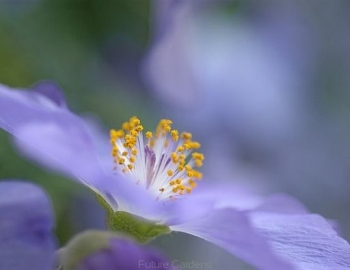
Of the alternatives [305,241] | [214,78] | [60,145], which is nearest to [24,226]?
[60,145]

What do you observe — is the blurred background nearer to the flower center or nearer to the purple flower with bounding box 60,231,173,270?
the flower center

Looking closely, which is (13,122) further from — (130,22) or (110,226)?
(130,22)

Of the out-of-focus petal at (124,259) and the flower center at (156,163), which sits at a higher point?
the flower center at (156,163)

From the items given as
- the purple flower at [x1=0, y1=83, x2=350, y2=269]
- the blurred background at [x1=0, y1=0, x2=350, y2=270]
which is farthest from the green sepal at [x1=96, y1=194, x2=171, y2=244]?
the blurred background at [x1=0, y1=0, x2=350, y2=270]

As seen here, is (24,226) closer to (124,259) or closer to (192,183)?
(124,259)

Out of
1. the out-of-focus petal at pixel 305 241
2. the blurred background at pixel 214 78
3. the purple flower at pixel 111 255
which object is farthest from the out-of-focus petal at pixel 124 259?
the blurred background at pixel 214 78

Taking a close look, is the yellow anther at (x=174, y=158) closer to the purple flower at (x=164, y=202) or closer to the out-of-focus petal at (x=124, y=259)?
the purple flower at (x=164, y=202)

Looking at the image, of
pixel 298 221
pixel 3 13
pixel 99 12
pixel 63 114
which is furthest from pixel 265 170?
pixel 63 114
